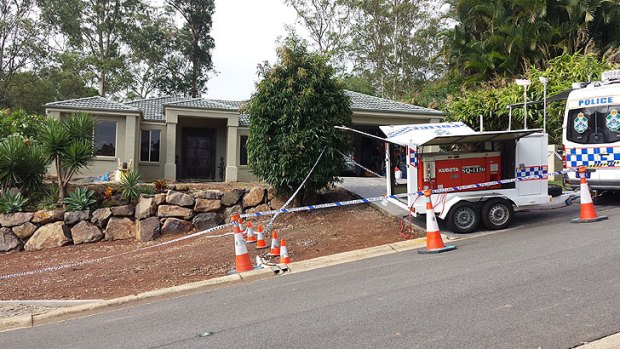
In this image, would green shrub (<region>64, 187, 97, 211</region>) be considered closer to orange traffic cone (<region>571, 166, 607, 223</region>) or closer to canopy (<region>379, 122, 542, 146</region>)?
canopy (<region>379, 122, 542, 146</region>)

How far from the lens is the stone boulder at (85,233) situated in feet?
42.0

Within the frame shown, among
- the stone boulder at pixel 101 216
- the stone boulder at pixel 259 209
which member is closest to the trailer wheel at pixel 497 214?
the stone boulder at pixel 259 209

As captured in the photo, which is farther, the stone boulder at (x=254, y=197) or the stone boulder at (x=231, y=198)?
the stone boulder at (x=231, y=198)

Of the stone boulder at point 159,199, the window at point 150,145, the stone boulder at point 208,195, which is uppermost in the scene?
the window at point 150,145

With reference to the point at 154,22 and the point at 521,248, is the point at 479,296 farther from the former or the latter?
the point at 154,22

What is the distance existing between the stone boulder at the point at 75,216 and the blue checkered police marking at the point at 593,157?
12.0 metres

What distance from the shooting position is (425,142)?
8.97 metres

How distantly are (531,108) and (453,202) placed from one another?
10065 millimetres

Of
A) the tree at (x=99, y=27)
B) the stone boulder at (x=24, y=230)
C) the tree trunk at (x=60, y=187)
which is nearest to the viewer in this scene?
the stone boulder at (x=24, y=230)

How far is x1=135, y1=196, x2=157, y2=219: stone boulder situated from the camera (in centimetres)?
1286

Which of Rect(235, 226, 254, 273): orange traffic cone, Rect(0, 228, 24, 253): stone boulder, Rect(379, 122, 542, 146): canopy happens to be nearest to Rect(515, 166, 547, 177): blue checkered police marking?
Rect(379, 122, 542, 146): canopy

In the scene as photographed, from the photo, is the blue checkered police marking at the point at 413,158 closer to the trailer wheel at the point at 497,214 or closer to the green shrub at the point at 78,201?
the trailer wheel at the point at 497,214

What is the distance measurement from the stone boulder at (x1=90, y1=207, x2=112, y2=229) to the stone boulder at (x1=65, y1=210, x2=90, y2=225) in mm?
173

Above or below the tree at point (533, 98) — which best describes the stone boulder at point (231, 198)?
below
